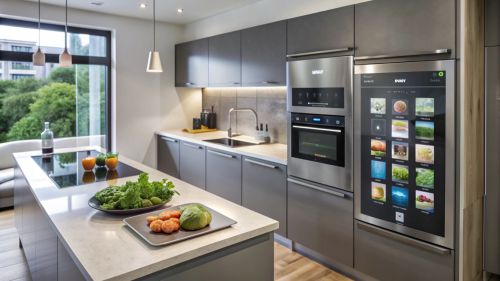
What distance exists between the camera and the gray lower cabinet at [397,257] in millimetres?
2199

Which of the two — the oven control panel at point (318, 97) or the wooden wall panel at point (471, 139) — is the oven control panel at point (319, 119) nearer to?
the oven control panel at point (318, 97)

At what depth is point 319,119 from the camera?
9.56ft

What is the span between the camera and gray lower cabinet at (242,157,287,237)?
10.8 feet

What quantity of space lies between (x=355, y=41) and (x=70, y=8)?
146 inches

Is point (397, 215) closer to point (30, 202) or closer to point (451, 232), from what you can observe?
point (451, 232)

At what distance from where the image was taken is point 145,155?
5281 millimetres

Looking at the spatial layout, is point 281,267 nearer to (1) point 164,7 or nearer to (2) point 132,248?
(2) point 132,248

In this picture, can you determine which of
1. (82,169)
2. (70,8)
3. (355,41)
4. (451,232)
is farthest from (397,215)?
(70,8)

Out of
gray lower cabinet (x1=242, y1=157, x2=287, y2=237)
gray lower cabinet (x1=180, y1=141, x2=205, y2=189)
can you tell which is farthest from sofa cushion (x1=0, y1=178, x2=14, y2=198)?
gray lower cabinet (x1=242, y1=157, x2=287, y2=237)

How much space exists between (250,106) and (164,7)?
1636 millimetres

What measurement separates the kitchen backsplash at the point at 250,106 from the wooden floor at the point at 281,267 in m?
1.39

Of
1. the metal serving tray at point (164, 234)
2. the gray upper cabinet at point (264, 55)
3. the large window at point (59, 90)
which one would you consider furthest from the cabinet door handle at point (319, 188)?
the large window at point (59, 90)

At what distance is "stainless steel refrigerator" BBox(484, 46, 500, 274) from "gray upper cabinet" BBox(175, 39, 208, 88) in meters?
3.19

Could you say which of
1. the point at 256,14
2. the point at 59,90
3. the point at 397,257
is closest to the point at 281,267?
the point at 397,257
